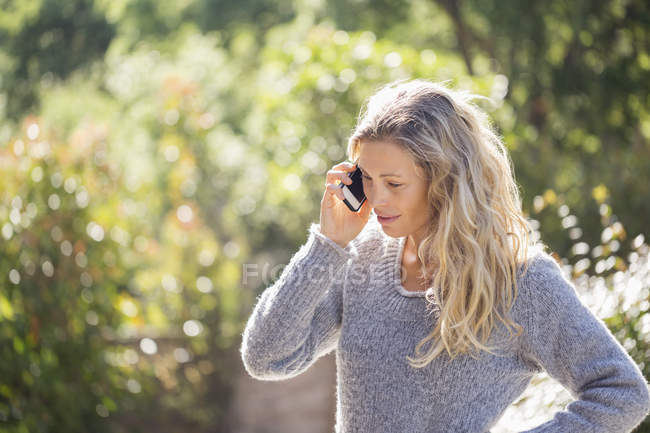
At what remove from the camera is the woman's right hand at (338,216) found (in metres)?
1.61

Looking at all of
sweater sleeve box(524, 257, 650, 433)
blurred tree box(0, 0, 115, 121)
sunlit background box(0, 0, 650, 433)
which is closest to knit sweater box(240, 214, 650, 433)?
sweater sleeve box(524, 257, 650, 433)

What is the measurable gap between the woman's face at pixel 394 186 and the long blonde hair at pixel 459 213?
0.06ft

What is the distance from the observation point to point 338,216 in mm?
1632

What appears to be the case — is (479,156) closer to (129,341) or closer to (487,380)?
(487,380)

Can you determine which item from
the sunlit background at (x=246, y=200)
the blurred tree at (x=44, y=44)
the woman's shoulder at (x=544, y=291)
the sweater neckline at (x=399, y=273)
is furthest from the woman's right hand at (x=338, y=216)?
the blurred tree at (x=44, y=44)

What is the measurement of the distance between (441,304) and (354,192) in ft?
1.05

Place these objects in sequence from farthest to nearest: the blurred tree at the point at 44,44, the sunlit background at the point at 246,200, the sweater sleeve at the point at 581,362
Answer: the blurred tree at the point at 44,44
the sunlit background at the point at 246,200
the sweater sleeve at the point at 581,362

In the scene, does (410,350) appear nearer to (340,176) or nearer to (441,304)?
(441,304)

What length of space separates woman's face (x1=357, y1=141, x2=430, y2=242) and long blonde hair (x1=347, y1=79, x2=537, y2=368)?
2 centimetres

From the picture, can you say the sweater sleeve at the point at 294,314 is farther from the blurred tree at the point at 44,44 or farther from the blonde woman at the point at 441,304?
the blurred tree at the point at 44,44

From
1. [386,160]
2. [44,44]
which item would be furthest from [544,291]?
[44,44]

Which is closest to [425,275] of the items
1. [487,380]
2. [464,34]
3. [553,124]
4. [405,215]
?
[405,215]

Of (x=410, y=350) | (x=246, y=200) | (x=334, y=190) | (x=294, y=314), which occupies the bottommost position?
(x=246, y=200)

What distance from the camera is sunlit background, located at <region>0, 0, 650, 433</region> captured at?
346 cm
